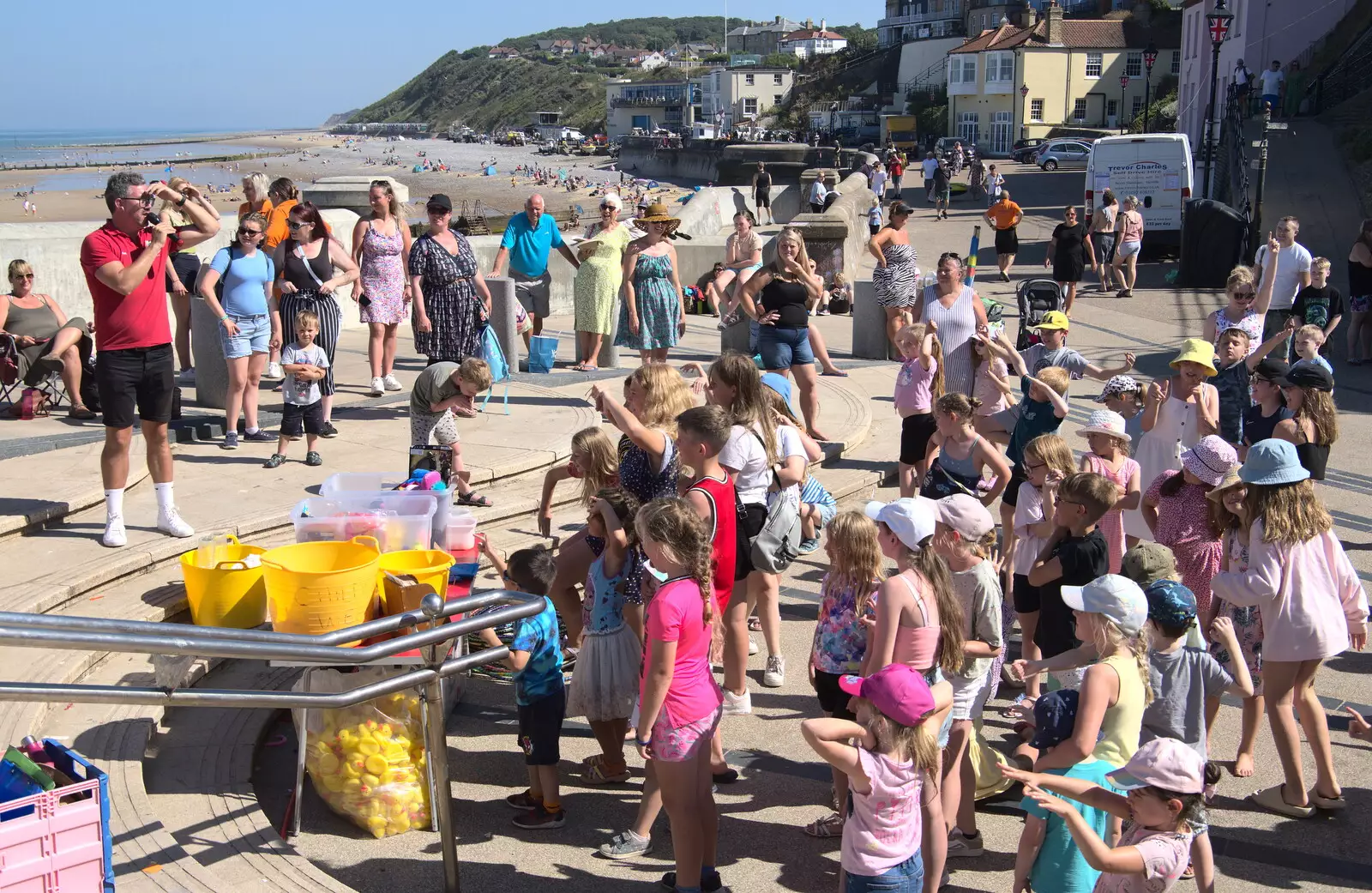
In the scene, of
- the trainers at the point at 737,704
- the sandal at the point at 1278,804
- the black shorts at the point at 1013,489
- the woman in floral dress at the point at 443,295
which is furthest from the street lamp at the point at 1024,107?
the sandal at the point at 1278,804

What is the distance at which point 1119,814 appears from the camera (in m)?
3.57

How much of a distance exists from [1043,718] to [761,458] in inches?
81.3

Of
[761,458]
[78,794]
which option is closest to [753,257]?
[761,458]

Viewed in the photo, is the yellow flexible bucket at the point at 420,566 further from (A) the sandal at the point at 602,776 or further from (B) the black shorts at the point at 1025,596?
(B) the black shorts at the point at 1025,596

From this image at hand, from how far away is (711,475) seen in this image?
4922 millimetres

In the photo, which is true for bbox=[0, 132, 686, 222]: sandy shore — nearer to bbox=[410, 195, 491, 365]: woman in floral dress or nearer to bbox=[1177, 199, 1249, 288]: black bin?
bbox=[410, 195, 491, 365]: woman in floral dress

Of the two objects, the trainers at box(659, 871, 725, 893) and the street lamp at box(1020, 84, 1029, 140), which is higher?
the street lamp at box(1020, 84, 1029, 140)

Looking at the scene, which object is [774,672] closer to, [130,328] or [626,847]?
[626,847]

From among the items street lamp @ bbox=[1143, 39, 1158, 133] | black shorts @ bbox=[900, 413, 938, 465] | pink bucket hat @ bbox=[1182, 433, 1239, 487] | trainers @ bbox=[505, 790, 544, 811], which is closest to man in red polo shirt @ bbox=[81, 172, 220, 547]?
trainers @ bbox=[505, 790, 544, 811]

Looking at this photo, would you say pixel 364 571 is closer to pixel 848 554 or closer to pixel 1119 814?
pixel 848 554

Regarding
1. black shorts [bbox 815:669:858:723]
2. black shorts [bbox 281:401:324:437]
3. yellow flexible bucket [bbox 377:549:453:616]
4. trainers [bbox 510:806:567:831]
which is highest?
black shorts [bbox 281:401:324:437]

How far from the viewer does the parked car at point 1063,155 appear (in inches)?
2016

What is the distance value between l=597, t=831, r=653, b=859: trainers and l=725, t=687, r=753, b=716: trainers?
→ 1.21 meters

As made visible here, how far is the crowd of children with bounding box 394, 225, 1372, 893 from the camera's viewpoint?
374 cm
